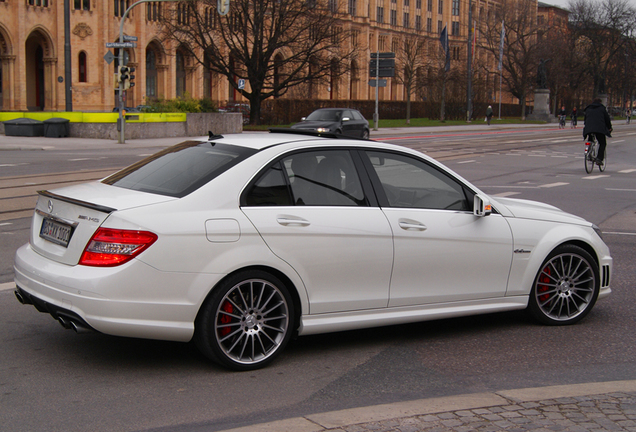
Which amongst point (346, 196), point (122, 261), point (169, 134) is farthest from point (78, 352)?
point (169, 134)

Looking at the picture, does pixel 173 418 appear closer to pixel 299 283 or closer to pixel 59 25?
pixel 299 283

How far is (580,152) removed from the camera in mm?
29266

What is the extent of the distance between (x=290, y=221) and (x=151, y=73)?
73.1 metres

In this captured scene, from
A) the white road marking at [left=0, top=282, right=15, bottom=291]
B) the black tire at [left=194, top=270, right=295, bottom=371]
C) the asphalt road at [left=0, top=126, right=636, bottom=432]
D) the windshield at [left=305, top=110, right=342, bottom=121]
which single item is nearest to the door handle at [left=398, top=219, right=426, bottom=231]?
the asphalt road at [left=0, top=126, right=636, bottom=432]

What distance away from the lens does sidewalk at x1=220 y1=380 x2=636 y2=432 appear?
3.67 m

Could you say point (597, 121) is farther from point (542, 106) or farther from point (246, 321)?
point (542, 106)

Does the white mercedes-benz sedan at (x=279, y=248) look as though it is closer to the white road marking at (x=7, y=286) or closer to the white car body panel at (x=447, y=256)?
the white car body panel at (x=447, y=256)

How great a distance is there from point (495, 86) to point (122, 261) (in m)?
96.1

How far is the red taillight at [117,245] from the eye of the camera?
4.31m

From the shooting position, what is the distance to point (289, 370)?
15.5 ft

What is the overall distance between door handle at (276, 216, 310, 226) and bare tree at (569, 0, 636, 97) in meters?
90.6

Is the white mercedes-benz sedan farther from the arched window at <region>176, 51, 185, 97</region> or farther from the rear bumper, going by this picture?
the arched window at <region>176, 51, 185, 97</region>

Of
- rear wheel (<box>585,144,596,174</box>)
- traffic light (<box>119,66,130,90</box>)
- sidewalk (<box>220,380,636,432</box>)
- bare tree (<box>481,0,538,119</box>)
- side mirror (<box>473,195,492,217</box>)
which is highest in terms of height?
bare tree (<box>481,0,538,119</box>)

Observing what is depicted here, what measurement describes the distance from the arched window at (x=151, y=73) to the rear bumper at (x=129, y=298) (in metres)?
72.0
